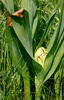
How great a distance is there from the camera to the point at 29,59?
122 centimetres

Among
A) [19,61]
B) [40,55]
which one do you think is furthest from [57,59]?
[19,61]

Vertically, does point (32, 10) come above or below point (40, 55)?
above

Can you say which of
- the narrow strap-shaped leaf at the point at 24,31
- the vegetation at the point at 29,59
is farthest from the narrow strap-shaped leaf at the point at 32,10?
the narrow strap-shaped leaf at the point at 24,31

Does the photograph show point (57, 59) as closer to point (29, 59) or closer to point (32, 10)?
point (29, 59)

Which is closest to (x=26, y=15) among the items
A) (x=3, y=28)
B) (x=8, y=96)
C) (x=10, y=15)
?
(x=10, y=15)

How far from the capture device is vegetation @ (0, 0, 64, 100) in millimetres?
1153

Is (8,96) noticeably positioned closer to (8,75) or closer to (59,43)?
(8,75)

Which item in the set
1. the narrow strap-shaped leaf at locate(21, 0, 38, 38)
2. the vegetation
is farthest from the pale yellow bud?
the narrow strap-shaped leaf at locate(21, 0, 38, 38)

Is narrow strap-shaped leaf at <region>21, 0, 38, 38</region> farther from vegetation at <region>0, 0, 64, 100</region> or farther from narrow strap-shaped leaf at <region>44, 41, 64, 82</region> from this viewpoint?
narrow strap-shaped leaf at <region>44, 41, 64, 82</region>

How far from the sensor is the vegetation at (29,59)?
1153 millimetres

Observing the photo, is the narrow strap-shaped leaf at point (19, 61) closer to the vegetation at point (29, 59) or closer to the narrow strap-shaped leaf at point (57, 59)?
the vegetation at point (29, 59)

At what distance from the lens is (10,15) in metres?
1.06

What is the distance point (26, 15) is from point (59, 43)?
0.26 meters

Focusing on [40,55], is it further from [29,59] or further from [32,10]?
[32,10]
